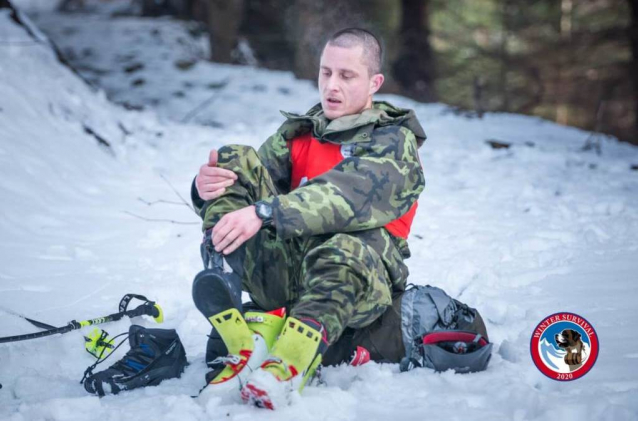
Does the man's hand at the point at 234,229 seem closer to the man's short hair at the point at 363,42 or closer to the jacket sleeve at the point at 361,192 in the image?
the jacket sleeve at the point at 361,192

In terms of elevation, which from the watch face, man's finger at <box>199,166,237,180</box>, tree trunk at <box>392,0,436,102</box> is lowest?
tree trunk at <box>392,0,436,102</box>

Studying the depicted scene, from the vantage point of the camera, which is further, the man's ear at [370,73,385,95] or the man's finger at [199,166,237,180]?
the man's ear at [370,73,385,95]

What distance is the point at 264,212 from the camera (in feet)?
8.09

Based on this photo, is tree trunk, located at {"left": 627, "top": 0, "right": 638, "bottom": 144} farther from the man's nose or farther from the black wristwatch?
the black wristwatch

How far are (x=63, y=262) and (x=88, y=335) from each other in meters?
1.30

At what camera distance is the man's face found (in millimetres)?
2984

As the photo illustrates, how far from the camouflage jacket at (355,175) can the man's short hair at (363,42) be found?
0.64 feet

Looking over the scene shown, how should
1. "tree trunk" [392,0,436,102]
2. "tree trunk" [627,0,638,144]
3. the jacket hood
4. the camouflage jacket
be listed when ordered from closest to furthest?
the camouflage jacket
the jacket hood
"tree trunk" [627,0,638,144]
"tree trunk" [392,0,436,102]

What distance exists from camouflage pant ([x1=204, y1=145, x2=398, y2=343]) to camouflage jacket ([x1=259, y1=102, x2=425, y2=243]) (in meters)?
0.10

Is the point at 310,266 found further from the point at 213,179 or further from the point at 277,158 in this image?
the point at 277,158

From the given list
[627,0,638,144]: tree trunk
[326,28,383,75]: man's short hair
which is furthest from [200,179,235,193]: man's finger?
[627,0,638,144]: tree trunk

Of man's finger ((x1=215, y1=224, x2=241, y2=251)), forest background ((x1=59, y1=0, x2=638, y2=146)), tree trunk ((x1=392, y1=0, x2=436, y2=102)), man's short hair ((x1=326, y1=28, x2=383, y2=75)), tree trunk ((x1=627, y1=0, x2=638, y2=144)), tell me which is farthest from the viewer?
tree trunk ((x1=392, y1=0, x2=436, y2=102))

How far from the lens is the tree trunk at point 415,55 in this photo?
13.4m

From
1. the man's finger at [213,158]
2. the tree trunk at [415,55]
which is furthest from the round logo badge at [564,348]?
the tree trunk at [415,55]
